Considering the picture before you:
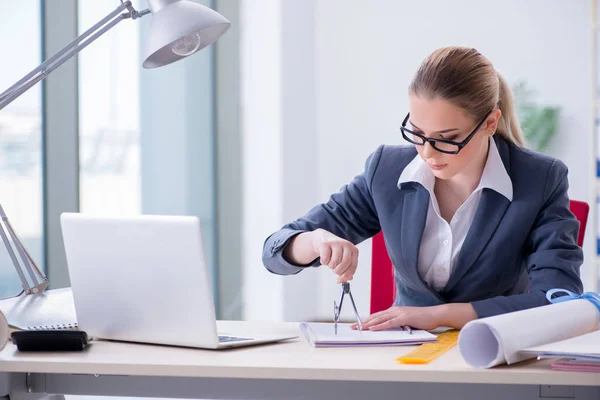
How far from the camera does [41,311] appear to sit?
1649 mm

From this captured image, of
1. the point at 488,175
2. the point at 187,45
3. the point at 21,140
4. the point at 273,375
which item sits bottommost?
the point at 273,375

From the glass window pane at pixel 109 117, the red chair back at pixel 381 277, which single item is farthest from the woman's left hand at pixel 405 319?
the glass window pane at pixel 109 117

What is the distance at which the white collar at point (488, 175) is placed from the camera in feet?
5.98

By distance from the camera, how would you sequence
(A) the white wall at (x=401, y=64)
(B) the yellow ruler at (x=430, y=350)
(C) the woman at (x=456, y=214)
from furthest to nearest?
(A) the white wall at (x=401, y=64), (C) the woman at (x=456, y=214), (B) the yellow ruler at (x=430, y=350)

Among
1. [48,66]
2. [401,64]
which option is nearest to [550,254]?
[48,66]

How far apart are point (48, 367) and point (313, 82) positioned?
4426 mm

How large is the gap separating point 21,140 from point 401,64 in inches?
134

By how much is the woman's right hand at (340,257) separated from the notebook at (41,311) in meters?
0.53

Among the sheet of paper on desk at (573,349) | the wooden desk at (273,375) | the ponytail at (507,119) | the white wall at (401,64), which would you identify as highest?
the white wall at (401,64)

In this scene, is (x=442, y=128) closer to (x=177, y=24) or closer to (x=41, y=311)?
(x=177, y=24)

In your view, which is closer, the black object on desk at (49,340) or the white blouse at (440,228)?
the black object on desk at (49,340)

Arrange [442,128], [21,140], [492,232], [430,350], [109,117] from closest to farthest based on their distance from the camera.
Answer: [430,350] < [442,128] < [492,232] < [21,140] < [109,117]

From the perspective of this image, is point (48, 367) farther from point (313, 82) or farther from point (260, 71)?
point (313, 82)

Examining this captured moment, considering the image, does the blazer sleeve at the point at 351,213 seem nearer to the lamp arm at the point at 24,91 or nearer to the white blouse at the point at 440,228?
the white blouse at the point at 440,228
